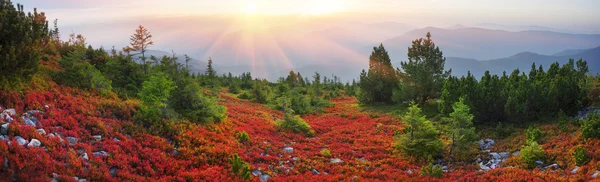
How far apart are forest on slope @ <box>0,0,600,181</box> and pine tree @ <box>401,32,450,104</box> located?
8.84 metres

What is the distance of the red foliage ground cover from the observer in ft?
31.7

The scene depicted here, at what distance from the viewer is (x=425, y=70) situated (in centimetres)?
3434

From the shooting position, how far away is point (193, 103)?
1869 cm

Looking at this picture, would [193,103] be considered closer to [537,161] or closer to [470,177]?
[470,177]

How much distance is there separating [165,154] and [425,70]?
1170 inches

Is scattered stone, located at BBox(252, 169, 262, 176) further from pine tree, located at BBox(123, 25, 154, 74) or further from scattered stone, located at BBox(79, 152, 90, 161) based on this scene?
pine tree, located at BBox(123, 25, 154, 74)

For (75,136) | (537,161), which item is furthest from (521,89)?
(75,136)

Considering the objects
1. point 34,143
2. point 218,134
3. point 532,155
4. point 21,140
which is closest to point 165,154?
point 34,143

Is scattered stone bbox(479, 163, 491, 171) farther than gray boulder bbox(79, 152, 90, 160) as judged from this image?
Yes

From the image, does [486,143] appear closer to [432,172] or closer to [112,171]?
[432,172]

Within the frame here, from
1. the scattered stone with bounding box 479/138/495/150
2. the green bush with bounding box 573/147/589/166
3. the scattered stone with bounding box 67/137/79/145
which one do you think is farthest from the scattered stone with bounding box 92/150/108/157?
the scattered stone with bounding box 479/138/495/150

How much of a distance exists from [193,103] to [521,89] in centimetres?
2230

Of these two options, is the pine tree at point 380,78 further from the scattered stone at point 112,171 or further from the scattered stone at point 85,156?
the scattered stone at point 85,156

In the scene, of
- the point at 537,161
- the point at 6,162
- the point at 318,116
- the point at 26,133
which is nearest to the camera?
the point at 6,162
